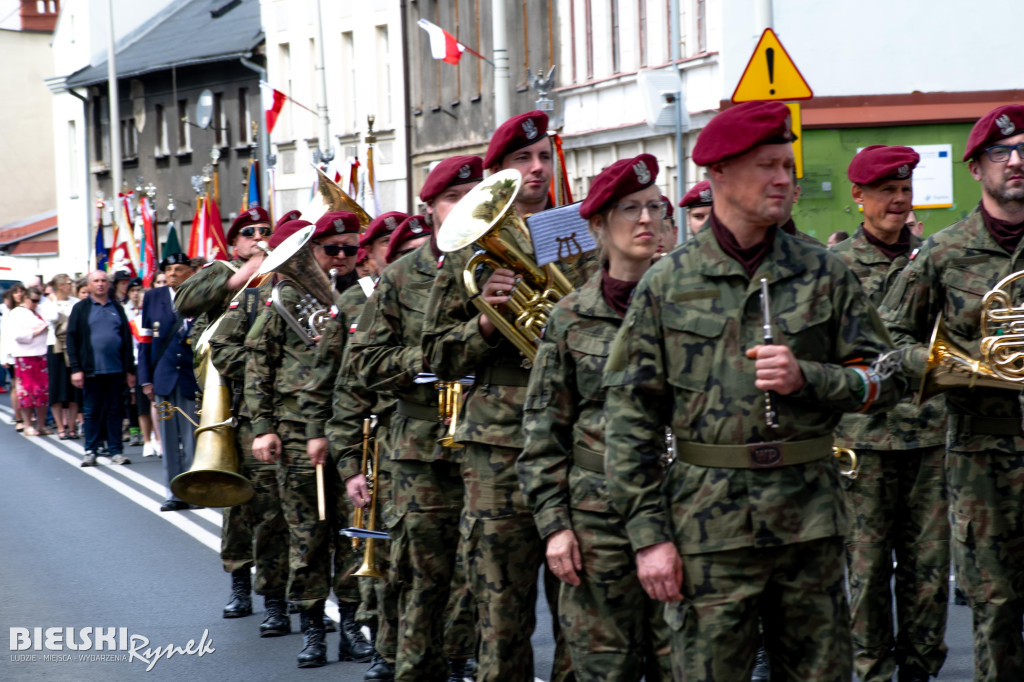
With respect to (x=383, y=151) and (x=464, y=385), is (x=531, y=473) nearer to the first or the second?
(x=464, y=385)

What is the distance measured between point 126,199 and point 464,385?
2400 cm

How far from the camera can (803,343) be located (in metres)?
4.46

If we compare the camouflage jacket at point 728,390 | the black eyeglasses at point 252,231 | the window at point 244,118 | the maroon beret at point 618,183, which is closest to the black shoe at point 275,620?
the black eyeglasses at point 252,231

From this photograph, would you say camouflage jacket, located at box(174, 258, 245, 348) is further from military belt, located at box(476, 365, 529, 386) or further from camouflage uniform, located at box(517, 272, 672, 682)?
camouflage uniform, located at box(517, 272, 672, 682)

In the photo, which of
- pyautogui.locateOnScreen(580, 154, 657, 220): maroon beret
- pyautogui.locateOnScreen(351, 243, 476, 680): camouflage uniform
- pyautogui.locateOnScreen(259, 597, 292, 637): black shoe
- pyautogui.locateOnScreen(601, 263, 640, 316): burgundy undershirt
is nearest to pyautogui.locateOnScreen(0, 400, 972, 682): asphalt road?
pyautogui.locateOnScreen(259, 597, 292, 637): black shoe

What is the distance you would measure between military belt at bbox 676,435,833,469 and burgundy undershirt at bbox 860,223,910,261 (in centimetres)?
319

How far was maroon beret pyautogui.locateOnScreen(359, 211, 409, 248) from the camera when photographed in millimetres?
8883

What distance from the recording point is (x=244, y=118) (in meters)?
48.0

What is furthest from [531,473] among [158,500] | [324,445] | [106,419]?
[106,419]

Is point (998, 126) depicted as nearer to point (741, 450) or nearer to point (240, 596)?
point (741, 450)

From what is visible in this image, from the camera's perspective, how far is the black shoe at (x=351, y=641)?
8461 mm

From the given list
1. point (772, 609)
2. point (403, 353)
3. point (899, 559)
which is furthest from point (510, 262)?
point (899, 559)

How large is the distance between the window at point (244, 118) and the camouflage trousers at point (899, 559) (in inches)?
1642

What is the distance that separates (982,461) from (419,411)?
7.63ft
